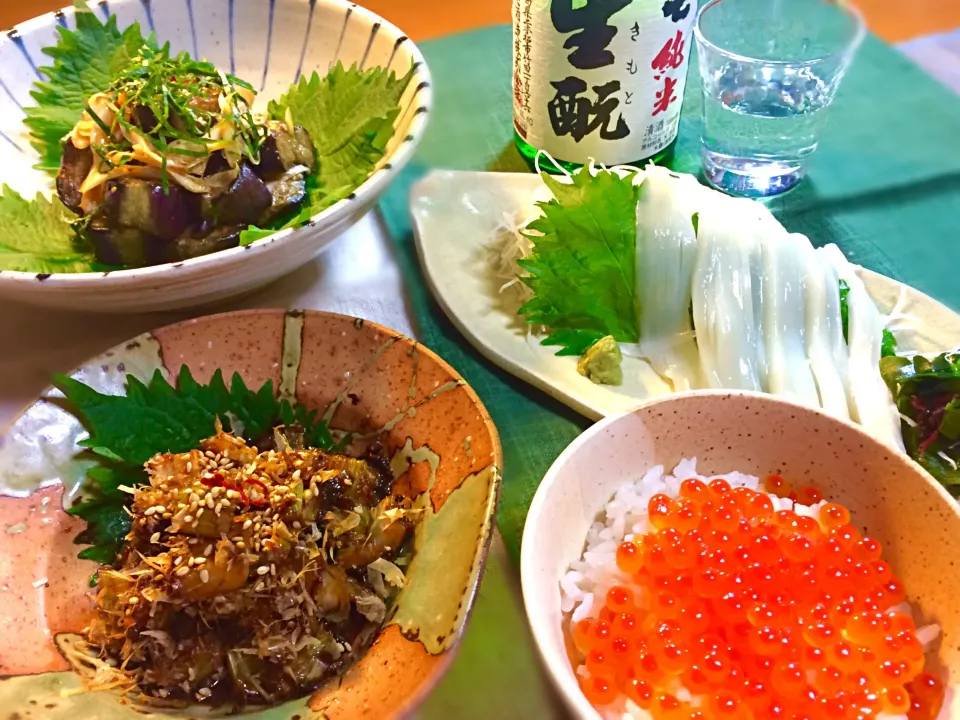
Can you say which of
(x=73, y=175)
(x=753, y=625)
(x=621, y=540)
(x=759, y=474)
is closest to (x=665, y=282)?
(x=759, y=474)

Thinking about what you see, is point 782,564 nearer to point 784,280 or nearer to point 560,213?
point 784,280

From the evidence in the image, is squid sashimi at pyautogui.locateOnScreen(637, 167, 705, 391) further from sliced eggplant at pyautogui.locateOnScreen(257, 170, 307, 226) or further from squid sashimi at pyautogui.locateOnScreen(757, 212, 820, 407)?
sliced eggplant at pyautogui.locateOnScreen(257, 170, 307, 226)

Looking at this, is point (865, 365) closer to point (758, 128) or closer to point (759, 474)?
point (759, 474)

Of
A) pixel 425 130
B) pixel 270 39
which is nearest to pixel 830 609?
pixel 425 130

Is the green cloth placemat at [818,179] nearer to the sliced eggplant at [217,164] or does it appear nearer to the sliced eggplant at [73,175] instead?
the sliced eggplant at [217,164]

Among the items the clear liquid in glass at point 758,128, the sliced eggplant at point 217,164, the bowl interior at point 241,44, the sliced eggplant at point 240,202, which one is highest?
the bowl interior at point 241,44

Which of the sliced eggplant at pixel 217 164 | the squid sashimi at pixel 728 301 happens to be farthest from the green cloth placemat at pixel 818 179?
the sliced eggplant at pixel 217 164

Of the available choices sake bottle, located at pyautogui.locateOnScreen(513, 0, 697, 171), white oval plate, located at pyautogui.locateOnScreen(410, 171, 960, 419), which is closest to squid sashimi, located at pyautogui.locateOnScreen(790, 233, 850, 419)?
white oval plate, located at pyautogui.locateOnScreen(410, 171, 960, 419)
